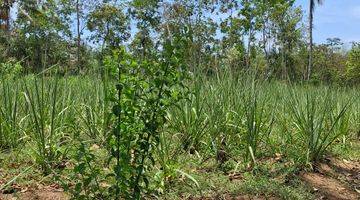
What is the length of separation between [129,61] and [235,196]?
4.52ft

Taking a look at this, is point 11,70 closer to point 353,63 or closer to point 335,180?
point 335,180

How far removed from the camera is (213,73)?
5.34 m

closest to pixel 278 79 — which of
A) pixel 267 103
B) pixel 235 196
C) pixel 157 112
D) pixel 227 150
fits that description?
pixel 267 103

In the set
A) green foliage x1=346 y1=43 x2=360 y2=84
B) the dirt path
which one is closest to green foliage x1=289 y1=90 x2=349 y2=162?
the dirt path

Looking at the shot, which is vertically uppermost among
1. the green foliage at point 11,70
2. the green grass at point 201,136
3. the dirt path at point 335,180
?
the green foliage at point 11,70

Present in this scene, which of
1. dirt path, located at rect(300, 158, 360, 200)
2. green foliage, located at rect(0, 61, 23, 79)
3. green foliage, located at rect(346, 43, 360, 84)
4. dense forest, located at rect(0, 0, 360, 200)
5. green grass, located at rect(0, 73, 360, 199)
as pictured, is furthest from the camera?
green foliage, located at rect(346, 43, 360, 84)

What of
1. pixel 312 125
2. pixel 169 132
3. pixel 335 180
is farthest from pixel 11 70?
pixel 335 180

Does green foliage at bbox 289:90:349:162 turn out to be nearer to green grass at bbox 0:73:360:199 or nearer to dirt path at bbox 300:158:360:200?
green grass at bbox 0:73:360:199

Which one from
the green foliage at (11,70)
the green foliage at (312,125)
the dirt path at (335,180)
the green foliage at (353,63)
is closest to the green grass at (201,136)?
the green foliage at (312,125)

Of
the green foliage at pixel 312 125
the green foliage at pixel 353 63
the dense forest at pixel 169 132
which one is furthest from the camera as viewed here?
the green foliage at pixel 353 63

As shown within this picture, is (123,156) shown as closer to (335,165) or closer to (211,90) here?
(211,90)

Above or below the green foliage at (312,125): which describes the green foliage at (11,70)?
above

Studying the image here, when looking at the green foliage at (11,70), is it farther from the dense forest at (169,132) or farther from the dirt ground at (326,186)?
the dirt ground at (326,186)

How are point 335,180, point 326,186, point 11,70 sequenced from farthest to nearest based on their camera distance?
point 11,70, point 335,180, point 326,186
